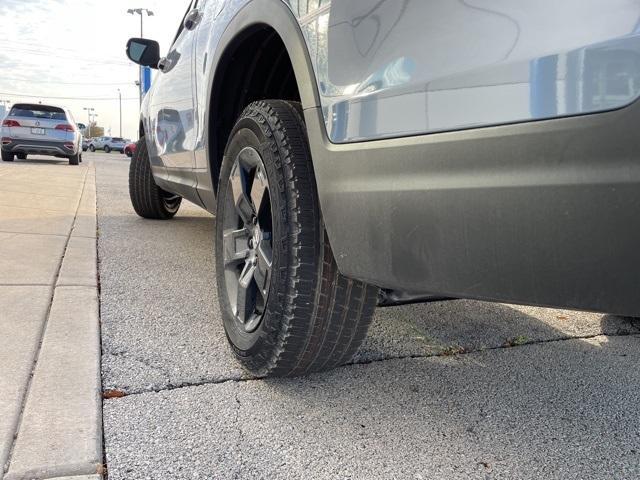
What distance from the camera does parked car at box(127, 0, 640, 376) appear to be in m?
0.94

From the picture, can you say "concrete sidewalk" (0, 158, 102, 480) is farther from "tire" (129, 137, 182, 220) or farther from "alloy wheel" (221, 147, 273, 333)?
"tire" (129, 137, 182, 220)

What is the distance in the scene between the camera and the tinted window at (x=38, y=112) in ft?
48.4

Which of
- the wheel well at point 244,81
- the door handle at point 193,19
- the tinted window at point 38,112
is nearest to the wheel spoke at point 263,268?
the wheel well at point 244,81

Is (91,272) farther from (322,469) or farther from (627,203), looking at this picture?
(627,203)

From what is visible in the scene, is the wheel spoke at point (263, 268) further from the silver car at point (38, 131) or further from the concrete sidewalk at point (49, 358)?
the silver car at point (38, 131)


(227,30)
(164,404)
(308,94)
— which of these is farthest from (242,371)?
(227,30)

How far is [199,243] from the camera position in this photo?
4207mm

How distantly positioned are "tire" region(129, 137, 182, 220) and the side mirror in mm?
812

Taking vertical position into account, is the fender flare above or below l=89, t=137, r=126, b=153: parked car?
below

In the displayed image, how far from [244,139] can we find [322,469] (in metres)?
1.13

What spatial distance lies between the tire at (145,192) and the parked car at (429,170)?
9.89 feet

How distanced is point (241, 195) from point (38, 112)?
49.9 feet

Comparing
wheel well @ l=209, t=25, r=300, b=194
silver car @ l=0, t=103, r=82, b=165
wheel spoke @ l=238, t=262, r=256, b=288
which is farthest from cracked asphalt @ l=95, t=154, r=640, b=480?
silver car @ l=0, t=103, r=82, b=165

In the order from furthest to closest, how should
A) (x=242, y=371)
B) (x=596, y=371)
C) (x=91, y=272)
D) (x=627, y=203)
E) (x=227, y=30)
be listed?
(x=91, y=272) → (x=227, y=30) → (x=596, y=371) → (x=242, y=371) → (x=627, y=203)
